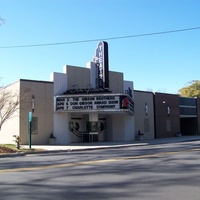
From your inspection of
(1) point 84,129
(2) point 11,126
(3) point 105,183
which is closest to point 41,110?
(2) point 11,126

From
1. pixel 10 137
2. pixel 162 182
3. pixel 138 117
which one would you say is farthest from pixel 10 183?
pixel 138 117

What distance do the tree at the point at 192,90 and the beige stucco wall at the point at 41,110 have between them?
2181 inches

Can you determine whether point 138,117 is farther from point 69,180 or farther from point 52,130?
point 69,180

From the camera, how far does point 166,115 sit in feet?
125

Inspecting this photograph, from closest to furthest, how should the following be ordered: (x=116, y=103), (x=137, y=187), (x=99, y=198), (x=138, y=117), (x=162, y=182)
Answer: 1. (x=99, y=198)
2. (x=137, y=187)
3. (x=162, y=182)
4. (x=116, y=103)
5. (x=138, y=117)

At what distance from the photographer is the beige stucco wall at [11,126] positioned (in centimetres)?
2684

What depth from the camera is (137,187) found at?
8.24 m

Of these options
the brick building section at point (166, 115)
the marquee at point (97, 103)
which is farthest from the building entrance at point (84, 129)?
the brick building section at point (166, 115)

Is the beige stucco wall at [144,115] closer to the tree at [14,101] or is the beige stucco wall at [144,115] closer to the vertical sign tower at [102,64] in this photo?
the vertical sign tower at [102,64]

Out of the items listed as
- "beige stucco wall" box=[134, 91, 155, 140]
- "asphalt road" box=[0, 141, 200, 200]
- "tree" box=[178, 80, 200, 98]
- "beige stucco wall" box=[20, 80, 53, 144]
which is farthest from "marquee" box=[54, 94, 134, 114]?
"tree" box=[178, 80, 200, 98]

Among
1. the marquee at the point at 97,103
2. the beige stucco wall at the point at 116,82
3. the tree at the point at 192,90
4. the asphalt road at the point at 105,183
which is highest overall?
the tree at the point at 192,90

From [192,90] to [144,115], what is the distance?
47890 mm

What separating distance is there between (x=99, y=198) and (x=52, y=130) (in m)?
21.3

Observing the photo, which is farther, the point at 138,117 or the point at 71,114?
the point at 138,117
